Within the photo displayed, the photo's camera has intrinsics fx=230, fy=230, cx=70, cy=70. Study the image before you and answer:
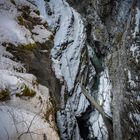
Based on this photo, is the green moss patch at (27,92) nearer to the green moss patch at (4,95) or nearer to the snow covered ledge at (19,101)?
the snow covered ledge at (19,101)

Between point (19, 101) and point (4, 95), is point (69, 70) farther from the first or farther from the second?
point (4, 95)

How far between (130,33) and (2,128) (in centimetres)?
473

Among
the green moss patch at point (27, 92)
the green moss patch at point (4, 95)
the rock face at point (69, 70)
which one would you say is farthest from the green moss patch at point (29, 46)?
the green moss patch at point (4, 95)

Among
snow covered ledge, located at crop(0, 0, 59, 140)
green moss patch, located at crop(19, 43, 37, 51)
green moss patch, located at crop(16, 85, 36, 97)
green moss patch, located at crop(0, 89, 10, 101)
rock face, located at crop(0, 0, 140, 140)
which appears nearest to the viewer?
snow covered ledge, located at crop(0, 0, 59, 140)

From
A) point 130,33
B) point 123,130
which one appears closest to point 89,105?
point 123,130

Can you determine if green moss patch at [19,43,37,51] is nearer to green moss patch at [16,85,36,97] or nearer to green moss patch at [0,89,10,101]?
green moss patch at [16,85,36,97]

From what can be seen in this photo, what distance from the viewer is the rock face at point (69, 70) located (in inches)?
156

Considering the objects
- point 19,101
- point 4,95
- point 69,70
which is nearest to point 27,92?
point 19,101

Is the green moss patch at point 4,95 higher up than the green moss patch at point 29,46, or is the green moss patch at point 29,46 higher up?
the green moss patch at point 29,46

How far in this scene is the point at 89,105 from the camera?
8156 mm

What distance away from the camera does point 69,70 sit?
26.3ft

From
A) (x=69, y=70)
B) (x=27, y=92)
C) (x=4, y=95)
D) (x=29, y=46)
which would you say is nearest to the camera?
(x=4, y=95)

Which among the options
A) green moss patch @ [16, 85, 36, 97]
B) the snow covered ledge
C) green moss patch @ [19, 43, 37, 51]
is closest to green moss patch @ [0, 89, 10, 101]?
the snow covered ledge

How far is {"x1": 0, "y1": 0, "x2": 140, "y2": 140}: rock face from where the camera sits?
3953 mm
